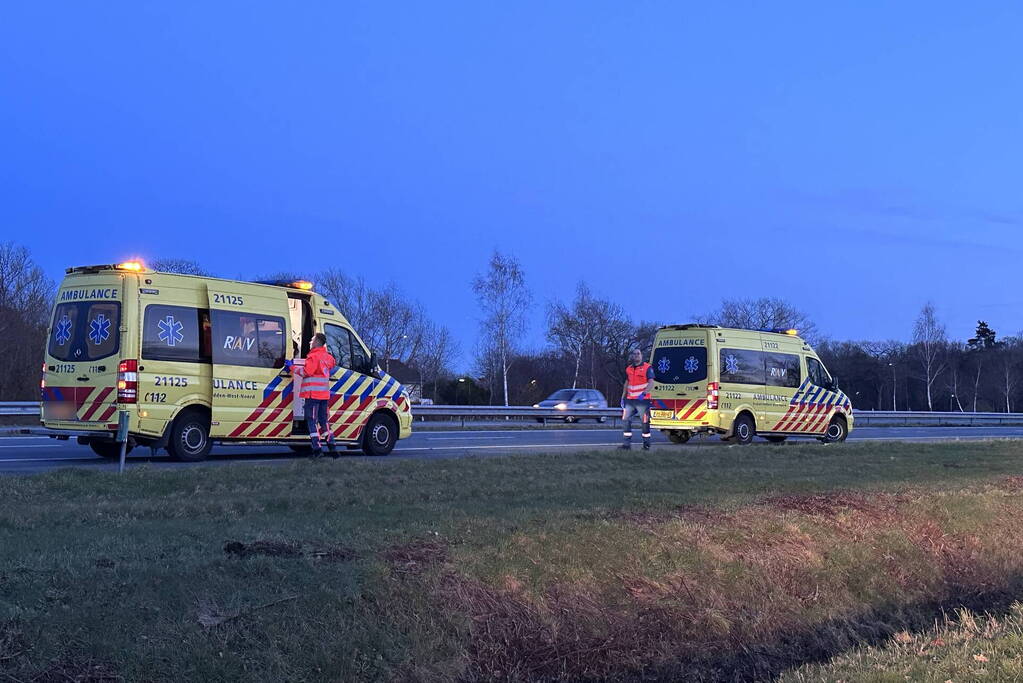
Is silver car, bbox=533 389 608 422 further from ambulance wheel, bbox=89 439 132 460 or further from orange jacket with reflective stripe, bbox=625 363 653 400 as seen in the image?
ambulance wheel, bbox=89 439 132 460

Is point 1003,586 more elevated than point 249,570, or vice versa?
point 249,570

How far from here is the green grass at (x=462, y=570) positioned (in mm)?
5367

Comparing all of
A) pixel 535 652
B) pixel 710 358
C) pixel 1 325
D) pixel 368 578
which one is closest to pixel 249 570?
pixel 368 578

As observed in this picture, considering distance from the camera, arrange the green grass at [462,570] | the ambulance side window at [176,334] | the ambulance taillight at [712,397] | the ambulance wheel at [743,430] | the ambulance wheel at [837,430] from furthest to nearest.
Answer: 1. the ambulance wheel at [837,430]
2. the ambulance wheel at [743,430]
3. the ambulance taillight at [712,397]
4. the ambulance side window at [176,334]
5. the green grass at [462,570]

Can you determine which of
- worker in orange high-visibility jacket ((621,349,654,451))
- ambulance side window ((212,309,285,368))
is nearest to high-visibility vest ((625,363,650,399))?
worker in orange high-visibility jacket ((621,349,654,451))

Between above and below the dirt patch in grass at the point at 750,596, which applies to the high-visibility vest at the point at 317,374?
above

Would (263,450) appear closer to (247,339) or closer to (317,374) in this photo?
(247,339)

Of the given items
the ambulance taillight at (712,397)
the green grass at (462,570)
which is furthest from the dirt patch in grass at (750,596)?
the ambulance taillight at (712,397)

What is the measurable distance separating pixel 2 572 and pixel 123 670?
136 cm

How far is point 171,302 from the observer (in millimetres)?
13609

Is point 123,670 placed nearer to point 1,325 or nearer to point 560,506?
point 560,506

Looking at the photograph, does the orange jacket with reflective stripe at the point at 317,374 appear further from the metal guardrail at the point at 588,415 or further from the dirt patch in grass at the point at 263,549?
the metal guardrail at the point at 588,415

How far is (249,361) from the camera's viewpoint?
47.0 feet

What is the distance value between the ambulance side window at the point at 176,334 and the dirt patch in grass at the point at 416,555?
24.7 feet
